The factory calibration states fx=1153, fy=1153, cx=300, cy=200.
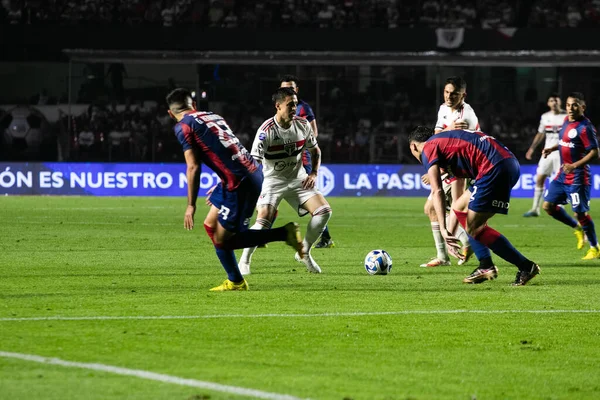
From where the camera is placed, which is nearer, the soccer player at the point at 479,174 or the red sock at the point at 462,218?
the soccer player at the point at 479,174

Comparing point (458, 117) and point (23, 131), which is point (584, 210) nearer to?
point (458, 117)

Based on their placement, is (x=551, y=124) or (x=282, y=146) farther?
(x=551, y=124)

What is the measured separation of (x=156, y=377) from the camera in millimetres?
6328

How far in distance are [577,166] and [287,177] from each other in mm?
4323

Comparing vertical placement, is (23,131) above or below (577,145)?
below

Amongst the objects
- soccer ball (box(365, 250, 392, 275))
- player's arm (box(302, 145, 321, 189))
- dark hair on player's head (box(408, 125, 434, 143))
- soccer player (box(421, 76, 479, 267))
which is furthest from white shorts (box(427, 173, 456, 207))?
dark hair on player's head (box(408, 125, 434, 143))

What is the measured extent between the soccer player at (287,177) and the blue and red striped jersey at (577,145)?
161 inches

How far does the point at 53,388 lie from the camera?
6035 mm

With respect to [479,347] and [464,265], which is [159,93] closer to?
[464,265]

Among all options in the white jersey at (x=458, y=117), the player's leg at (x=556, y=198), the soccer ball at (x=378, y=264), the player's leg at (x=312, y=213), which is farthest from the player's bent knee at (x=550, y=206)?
the player's leg at (x=312, y=213)

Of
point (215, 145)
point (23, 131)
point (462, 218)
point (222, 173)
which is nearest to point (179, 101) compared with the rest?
point (215, 145)

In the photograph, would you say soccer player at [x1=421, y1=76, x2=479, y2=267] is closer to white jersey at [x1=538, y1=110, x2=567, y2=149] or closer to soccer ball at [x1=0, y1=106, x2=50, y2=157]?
white jersey at [x1=538, y1=110, x2=567, y2=149]

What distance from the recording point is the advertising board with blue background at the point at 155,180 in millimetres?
30469

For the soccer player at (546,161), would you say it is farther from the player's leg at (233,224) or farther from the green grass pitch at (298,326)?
the player's leg at (233,224)
